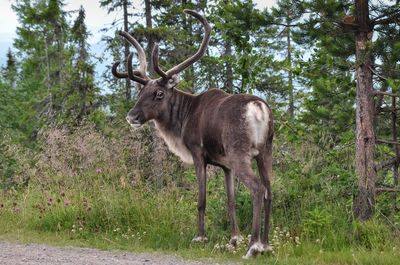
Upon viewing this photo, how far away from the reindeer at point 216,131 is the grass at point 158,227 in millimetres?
374

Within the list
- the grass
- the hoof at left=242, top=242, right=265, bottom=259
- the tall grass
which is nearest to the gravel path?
the grass

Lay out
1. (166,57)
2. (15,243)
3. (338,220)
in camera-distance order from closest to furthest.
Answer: (338,220) → (15,243) → (166,57)

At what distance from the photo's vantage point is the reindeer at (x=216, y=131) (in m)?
5.96

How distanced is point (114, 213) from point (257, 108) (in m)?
3.09

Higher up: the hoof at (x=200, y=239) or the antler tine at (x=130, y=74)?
the antler tine at (x=130, y=74)

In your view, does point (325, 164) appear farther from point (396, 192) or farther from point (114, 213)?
point (114, 213)

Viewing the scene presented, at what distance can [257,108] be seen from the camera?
238 inches

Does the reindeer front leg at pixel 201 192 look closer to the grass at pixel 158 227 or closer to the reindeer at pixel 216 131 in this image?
the reindeer at pixel 216 131

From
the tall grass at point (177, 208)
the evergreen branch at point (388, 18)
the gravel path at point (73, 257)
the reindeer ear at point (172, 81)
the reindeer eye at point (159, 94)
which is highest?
the evergreen branch at point (388, 18)

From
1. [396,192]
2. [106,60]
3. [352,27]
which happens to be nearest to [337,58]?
[352,27]

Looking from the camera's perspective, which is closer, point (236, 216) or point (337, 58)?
point (236, 216)

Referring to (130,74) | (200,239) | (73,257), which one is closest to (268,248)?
(200,239)

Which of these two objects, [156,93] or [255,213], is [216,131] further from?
[156,93]

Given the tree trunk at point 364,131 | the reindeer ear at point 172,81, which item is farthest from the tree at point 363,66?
the reindeer ear at point 172,81
